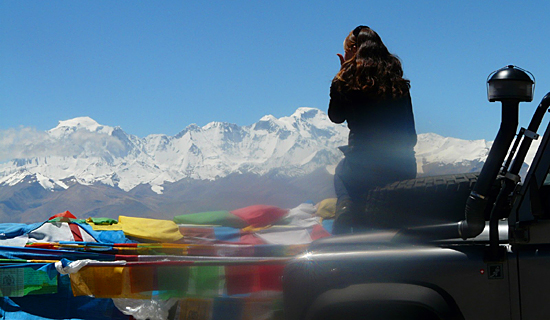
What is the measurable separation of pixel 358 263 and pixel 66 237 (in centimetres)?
365

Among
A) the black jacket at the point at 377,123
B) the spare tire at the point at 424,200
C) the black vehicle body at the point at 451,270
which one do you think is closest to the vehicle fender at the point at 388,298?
the black vehicle body at the point at 451,270

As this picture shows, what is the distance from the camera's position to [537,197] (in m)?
2.00

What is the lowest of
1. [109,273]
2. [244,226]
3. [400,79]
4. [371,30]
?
[109,273]

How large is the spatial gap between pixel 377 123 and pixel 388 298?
118cm

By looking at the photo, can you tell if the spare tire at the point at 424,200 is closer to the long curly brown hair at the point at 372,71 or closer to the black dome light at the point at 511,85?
the black dome light at the point at 511,85

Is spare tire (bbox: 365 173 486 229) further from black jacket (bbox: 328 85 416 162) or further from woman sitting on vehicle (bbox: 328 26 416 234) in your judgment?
black jacket (bbox: 328 85 416 162)

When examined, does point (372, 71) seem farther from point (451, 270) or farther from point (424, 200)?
point (451, 270)

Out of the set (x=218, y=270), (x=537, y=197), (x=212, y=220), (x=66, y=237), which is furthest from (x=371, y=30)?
(x=66, y=237)

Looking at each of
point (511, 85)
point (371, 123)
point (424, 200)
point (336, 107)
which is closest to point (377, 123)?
point (371, 123)

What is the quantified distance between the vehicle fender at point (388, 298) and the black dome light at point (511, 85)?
0.76m

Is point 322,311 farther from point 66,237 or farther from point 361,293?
point 66,237

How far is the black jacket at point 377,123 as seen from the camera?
9.86 feet

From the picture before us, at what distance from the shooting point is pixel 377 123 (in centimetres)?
302

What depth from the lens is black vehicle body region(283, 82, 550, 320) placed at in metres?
1.99
